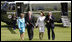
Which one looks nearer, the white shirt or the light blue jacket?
the light blue jacket

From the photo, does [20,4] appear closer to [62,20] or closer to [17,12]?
[17,12]

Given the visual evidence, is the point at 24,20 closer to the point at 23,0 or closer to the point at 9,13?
the point at 23,0

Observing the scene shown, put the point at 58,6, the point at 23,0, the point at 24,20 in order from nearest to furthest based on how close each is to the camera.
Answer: the point at 24,20 < the point at 23,0 < the point at 58,6

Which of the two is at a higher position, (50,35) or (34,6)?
(34,6)

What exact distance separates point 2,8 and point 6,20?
926mm

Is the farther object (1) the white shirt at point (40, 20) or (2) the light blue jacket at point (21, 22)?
(1) the white shirt at point (40, 20)

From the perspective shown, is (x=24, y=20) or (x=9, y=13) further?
(x=9, y=13)

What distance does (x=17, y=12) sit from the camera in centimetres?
1597

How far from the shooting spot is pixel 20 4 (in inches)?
628

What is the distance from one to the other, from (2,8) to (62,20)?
442 centimetres

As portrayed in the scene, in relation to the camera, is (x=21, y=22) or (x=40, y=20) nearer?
(x=21, y=22)

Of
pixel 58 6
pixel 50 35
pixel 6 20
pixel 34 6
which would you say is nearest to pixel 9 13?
pixel 6 20

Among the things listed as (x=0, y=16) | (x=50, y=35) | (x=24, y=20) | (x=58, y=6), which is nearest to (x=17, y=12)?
(x=0, y=16)

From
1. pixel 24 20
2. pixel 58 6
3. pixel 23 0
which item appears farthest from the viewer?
pixel 58 6
